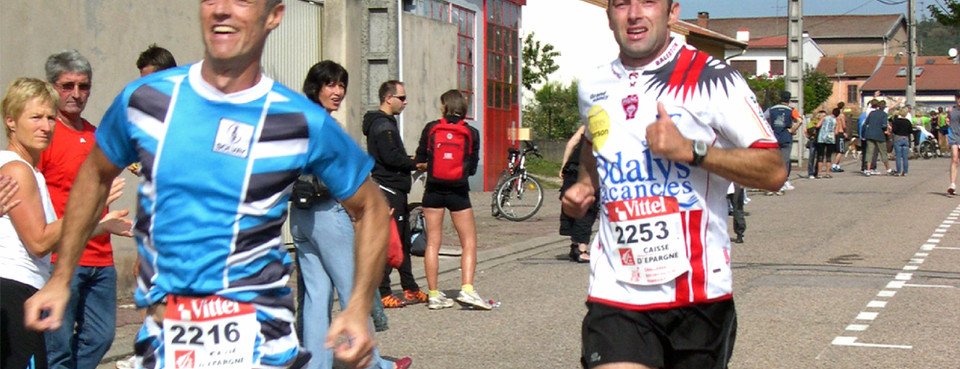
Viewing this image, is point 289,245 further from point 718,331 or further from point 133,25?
point 718,331

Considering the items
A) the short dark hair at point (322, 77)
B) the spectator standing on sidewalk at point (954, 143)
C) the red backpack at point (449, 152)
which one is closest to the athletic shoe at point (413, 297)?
the red backpack at point (449, 152)

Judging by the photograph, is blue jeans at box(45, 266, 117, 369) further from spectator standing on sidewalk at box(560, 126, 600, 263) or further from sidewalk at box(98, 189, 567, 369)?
spectator standing on sidewalk at box(560, 126, 600, 263)

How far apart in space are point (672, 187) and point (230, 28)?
1.58 metres

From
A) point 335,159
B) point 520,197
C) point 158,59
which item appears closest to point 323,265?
point 158,59

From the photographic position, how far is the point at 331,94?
6922 millimetres

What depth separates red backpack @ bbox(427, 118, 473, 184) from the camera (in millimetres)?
9633

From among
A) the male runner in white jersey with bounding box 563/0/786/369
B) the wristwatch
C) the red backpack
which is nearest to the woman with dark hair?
the male runner in white jersey with bounding box 563/0/786/369

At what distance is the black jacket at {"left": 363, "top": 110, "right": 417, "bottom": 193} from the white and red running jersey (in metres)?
5.12

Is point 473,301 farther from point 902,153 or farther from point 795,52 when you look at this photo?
point 795,52

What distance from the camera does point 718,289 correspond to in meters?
4.06

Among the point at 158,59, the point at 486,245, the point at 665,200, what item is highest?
the point at 158,59

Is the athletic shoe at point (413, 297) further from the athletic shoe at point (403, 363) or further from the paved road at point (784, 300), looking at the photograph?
the athletic shoe at point (403, 363)

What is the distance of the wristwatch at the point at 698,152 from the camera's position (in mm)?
3851

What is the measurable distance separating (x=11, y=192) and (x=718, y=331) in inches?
108
